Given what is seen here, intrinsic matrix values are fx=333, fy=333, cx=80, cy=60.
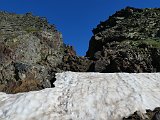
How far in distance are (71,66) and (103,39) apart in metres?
13.3

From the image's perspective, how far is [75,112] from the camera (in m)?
23.9

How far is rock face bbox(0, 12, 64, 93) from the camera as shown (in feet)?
117

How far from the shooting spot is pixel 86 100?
84.7ft

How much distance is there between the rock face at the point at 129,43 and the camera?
1622 inches

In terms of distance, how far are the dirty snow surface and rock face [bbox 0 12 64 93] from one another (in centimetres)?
500

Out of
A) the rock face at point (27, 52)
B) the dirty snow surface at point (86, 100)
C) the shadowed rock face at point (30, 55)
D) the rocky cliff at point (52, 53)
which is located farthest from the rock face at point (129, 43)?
the dirty snow surface at point (86, 100)

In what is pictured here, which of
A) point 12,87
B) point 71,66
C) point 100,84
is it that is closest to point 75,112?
point 100,84

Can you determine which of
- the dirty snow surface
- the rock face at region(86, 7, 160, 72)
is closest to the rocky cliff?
the rock face at region(86, 7, 160, 72)

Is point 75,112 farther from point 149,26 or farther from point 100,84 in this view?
point 149,26

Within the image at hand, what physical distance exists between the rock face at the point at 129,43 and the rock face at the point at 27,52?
6.19m

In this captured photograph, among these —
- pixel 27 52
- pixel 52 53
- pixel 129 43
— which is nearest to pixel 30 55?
pixel 27 52

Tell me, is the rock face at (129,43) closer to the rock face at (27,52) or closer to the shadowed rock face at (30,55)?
the shadowed rock face at (30,55)

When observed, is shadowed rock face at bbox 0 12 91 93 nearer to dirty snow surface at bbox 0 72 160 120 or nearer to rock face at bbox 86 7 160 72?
rock face at bbox 86 7 160 72

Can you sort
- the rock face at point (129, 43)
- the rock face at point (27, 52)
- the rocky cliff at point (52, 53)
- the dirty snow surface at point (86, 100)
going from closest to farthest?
the dirty snow surface at point (86, 100), the rock face at point (27, 52), the rocky cliff at point (52, 53), the rock face at point (129, 43)
